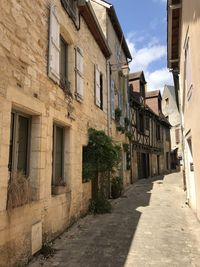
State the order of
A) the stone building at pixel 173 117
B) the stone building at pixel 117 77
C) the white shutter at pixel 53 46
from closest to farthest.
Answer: the white shutter at pixel 53 46
the stone building at pixel 117 77
the stone building at pixel 173 117

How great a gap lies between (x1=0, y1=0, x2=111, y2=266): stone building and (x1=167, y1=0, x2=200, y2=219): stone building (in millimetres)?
2304

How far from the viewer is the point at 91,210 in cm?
641

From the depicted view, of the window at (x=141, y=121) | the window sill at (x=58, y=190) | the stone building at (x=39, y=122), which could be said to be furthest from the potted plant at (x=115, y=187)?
the window at (x=141, y=121)

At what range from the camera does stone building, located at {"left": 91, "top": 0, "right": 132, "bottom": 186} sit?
374 inches

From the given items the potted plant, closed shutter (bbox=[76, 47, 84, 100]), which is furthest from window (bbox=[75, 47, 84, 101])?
the potted plant

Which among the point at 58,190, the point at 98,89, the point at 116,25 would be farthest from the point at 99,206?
the point at 116,25

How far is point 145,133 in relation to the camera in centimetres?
1628

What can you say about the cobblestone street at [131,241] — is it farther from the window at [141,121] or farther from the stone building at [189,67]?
the window at [141,121]

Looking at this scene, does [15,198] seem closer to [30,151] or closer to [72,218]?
[30,151]

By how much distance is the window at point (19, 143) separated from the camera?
356 cm

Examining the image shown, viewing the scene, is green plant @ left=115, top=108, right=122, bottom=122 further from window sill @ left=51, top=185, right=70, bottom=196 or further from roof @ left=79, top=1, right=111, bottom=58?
window sill @ left=51, top=185, right=70, bottom=196

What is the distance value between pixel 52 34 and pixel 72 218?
3.63 meters

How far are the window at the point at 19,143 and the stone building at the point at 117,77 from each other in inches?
204

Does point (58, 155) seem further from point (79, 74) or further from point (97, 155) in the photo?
point (79, 74)
